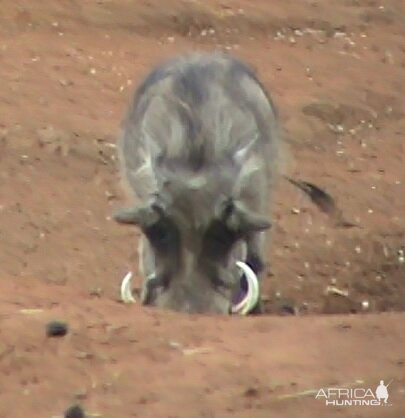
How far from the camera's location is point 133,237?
785cm

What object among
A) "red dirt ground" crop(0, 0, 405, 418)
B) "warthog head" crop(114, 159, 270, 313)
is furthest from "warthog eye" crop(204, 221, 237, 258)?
"red dirt ground" crop(0, 0, 405, 418)

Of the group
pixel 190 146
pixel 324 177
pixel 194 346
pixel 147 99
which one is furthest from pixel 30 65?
pixel 194 346

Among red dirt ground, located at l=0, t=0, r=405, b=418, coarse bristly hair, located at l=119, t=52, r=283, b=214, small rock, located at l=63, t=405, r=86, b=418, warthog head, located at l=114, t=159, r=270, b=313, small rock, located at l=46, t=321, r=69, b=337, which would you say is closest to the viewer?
small rock, located at l=63, t=405, r=86, b=418

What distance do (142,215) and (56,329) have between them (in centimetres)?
123

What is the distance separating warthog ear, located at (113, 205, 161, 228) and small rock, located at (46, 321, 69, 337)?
1183 mm

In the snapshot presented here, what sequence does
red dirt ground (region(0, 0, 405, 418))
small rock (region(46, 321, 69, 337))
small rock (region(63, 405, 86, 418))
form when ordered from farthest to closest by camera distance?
small rock (region(46, 321, 69, 337)) < red dirt ground (region(0, 0, 405, 418)) < small rock (region(63, 405, 86, 418))

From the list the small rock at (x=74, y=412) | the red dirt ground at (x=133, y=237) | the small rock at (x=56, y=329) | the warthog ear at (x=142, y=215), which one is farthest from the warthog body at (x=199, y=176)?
the small rock at (x=74, y=412)

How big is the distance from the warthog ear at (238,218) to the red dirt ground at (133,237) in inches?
Result: 20.0

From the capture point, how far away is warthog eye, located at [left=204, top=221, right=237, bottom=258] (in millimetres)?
5945

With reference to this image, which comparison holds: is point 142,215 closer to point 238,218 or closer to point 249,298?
point 238,218

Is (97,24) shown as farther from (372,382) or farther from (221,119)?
(372,382)

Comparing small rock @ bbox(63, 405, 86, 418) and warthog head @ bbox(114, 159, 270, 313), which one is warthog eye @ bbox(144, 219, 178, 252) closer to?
warthog head @ bbox(114, 159, 270, 313)

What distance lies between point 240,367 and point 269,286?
2.96 metres

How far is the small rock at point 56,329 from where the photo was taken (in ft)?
15.6
